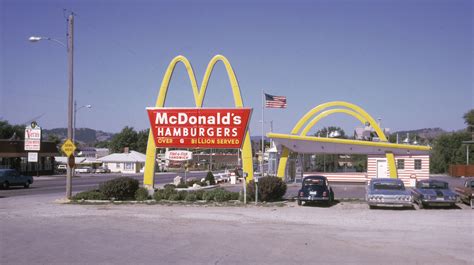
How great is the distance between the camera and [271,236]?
14836 mm

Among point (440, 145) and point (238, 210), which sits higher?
point (440, 145)

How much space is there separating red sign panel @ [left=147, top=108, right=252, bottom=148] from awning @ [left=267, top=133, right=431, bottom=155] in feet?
25.8

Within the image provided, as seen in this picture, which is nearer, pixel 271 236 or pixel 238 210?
pixel 271 236

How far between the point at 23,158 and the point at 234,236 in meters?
60.4

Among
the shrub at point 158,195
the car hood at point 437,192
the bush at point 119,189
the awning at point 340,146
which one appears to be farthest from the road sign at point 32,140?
the car hood at point 437,192

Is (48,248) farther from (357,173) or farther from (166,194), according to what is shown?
(357,173)

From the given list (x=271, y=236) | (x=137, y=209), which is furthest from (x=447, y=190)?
(x=137, y=209)

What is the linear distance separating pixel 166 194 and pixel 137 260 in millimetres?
17521

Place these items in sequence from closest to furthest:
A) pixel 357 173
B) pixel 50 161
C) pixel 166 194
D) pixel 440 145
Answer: pixel 166 194 → pixel 357 173 → pixel 50 161 → pixel 440 145

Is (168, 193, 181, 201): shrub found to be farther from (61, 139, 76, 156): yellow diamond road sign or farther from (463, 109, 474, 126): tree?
(463, 109, 474, 126): tree

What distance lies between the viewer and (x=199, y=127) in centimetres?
2911

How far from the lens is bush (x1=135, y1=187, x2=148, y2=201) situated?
28.0 metres

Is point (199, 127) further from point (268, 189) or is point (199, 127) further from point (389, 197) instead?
point (389, 197)

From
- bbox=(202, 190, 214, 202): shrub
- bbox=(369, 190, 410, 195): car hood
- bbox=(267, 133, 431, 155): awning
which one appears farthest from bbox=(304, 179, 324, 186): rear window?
bbox=(267, 133, 431, 155): awning
